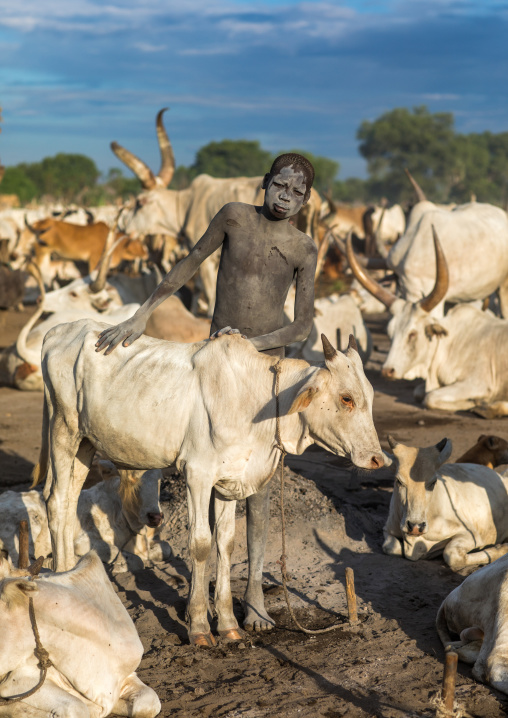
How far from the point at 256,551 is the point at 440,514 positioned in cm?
156

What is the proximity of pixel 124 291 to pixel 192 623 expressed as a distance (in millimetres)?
9373

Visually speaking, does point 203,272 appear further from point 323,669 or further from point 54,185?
point 54,185

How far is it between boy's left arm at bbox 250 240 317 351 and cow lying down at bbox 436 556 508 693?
1.43m

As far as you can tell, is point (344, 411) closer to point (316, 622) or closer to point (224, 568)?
point (224, 568)

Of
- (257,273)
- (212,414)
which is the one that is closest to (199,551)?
(212,414)

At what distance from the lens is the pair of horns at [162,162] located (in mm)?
13380

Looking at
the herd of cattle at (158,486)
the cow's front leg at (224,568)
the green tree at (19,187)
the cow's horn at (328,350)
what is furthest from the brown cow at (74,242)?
the green tree at (19,187)

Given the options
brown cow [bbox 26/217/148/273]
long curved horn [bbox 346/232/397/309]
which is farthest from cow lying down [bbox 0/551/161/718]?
brown cow [bbox 26/217/148/273]

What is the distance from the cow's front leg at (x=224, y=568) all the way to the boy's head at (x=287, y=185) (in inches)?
57.4

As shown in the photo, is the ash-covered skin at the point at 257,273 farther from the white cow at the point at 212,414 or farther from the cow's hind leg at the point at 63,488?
the cow's hind leg at the point at 63,488

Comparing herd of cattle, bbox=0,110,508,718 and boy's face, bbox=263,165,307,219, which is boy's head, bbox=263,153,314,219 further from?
herd of cattle, bbox=0,110,508,718

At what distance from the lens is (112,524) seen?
222 inches

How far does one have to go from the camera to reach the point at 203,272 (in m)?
12.2

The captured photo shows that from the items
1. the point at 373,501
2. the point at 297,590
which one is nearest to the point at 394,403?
the point at 373,501
